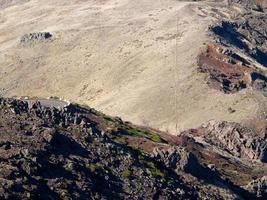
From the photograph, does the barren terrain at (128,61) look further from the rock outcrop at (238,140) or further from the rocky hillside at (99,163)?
the rocky hillside at (99,163)

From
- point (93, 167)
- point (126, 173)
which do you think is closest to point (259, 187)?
point (126, 173)

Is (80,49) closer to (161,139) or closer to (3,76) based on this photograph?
(3,76)

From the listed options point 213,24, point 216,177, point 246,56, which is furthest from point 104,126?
point 213,24

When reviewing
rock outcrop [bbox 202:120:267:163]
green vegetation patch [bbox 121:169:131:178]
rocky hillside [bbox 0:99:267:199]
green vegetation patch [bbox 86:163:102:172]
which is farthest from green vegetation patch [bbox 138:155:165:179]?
rock outcrop [bbox 202:120:267:163]

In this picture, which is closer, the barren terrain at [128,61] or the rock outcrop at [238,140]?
the rock outcrop at [238,140]

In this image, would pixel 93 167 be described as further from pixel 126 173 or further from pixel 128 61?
pixel 128 61

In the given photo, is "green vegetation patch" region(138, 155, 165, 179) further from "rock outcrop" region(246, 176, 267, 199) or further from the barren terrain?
the barren terrain

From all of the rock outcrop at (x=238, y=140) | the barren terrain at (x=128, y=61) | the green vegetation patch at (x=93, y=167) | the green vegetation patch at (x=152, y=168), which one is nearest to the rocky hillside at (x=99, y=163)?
the green vegetation patch at (x=152, y=168)

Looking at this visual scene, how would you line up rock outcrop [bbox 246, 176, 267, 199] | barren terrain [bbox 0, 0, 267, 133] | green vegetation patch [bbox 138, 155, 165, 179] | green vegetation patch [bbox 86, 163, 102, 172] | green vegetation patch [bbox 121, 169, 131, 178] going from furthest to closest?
barren terrain [bbox 0, 0, 267, 133] < rock outcrop [bbox 246, 176, 267, 199] < green vegetation patch [bbox 138, 155, 165, 179] < green vegetation patch [bbox 121, 169, 131, 178] < green vegetation patch [bbox 86, 163, 102, 172]
